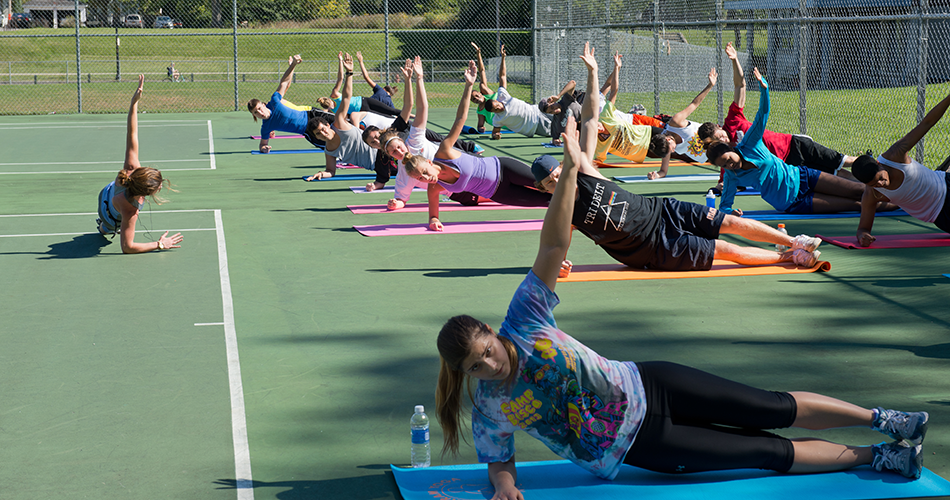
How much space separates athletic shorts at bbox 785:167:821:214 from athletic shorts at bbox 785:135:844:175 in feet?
1.15

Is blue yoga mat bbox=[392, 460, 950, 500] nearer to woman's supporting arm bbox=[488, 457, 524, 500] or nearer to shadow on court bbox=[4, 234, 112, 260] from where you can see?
woman's supporting arm bbox=[488, 457, 524, 500]

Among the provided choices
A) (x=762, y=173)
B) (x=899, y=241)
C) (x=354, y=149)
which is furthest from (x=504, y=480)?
(x=354, y=149)

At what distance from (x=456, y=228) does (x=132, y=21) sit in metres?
23.3

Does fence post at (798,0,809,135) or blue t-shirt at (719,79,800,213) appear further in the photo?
fence post at (798,0,809,135)

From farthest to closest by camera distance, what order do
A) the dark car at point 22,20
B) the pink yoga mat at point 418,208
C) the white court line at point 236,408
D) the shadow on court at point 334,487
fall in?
the dark car at point 22,20 → the pink yoga mat at point 418,208 → the white court line at point 236,408 → the shadow on court at point 334,487

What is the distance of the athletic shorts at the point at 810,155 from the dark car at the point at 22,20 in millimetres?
25622

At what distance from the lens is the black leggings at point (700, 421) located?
3.49m

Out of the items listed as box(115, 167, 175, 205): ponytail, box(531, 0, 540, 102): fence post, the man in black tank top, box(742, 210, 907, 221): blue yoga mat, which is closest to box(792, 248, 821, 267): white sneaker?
the man in black tank top

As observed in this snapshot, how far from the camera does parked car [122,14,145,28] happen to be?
1117 inches

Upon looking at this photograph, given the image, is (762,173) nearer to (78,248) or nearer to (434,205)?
(434,205)

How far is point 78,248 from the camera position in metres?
8.65

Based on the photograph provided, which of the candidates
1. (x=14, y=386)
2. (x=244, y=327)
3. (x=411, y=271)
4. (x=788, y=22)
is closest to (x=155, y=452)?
(x=14, y=386)

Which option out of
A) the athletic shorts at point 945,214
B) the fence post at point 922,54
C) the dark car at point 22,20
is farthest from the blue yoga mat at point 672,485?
the dark car at point 22,20

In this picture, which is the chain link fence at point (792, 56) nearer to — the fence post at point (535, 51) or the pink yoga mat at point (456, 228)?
the fence post at point (535, 51)
